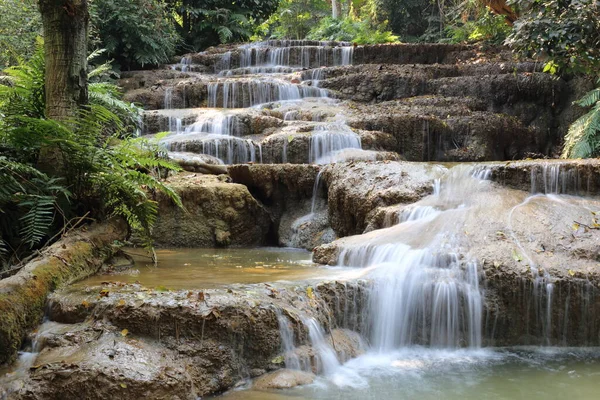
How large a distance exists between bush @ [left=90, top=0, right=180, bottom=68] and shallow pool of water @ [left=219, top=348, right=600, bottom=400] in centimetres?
1398

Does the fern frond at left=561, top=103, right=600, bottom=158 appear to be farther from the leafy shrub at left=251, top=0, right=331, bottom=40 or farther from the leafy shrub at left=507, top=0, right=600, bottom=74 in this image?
the leafy shrub at left=251, top=0, right=331, bottom=40

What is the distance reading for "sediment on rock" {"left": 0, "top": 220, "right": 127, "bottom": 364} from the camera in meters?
3.35

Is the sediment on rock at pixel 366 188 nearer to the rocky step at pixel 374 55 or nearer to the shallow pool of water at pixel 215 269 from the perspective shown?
the shallow pool of water at pixel 215 269

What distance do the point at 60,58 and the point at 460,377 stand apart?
174 inches

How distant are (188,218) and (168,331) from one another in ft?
15.2

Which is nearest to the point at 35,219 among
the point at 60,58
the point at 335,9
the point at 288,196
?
the point at 60,58

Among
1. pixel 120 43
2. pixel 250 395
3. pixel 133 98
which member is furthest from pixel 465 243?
pixel 120 43

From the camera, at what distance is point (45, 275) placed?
393cm

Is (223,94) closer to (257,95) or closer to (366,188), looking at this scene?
(257,95)

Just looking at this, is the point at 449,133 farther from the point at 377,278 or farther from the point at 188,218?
the point at 377,278

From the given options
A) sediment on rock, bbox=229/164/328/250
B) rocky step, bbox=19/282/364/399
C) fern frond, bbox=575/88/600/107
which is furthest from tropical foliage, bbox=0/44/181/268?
fern frond, bbox=575/88/600/107

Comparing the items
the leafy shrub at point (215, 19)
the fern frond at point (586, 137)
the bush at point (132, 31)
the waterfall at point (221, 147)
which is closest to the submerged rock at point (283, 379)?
the waterfall at point (221, 147)

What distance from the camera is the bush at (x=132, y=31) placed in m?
15.8

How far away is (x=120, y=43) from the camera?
16.4 m
